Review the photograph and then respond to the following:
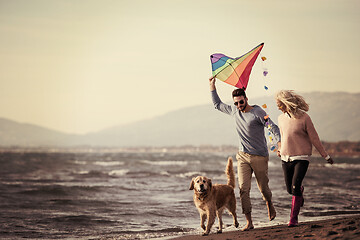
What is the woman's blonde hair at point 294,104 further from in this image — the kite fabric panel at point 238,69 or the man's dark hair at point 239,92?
the kite fabric panel at point 238,69

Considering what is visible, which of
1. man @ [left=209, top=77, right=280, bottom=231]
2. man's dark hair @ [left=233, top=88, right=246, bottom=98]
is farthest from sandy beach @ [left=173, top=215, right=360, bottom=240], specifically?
man's dark hair @ [left=233, top=88, right=246, bottom=98]

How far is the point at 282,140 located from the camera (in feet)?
21.1

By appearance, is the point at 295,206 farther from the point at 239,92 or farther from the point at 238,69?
the point at 238,69

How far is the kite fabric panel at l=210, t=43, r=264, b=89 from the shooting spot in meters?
7.30

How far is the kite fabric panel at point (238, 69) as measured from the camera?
730 cm

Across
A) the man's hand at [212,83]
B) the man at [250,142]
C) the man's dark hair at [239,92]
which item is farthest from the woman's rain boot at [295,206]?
the man's hand at [212,83]

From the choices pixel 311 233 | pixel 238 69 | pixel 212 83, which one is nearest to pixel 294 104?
pixel 238 69

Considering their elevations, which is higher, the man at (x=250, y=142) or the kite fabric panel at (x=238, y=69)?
the kite fabric panel at (x=238, y=69)

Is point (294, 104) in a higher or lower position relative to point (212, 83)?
lower

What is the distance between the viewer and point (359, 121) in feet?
532

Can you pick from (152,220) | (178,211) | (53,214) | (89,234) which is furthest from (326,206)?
(53,214)

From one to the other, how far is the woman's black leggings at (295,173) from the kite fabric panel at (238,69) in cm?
157

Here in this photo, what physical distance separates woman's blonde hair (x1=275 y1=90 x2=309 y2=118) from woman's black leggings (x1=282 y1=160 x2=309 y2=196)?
0.67 m

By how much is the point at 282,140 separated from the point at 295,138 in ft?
0.69
